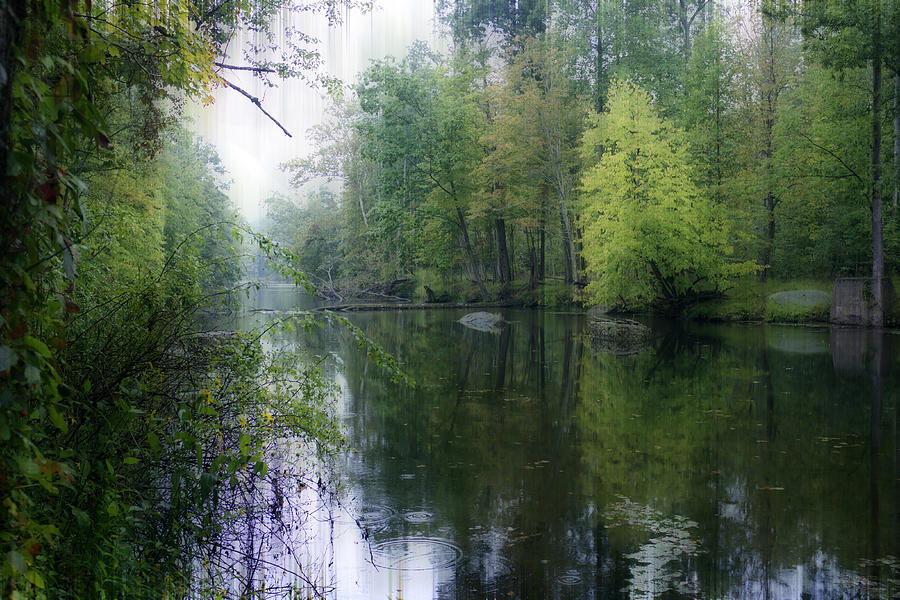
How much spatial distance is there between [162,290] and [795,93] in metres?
30.4

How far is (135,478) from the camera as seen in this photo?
16.9ft

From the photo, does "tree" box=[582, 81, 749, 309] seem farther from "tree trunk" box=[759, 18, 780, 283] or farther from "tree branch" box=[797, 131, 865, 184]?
"tree branch" box=[797, 131, 865, 184]

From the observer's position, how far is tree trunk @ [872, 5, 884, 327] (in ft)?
73.0

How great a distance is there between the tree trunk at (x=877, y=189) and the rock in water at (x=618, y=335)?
7.85 m

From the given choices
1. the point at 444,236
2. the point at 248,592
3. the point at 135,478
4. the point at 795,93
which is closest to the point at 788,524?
the point at 248,592

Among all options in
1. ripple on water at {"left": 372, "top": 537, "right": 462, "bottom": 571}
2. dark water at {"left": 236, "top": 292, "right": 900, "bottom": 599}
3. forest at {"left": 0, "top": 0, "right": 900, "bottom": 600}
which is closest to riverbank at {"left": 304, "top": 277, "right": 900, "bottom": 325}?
forest at {"left": 0, "top": 0, "right": 900, "bottom": 600}

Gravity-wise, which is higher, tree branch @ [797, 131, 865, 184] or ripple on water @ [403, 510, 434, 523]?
tree branch @ [797, 131, 865, 184]

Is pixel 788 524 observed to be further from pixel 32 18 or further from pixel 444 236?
pixel 444 236

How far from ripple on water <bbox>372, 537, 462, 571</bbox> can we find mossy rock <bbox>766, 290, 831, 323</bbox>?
23515 mm

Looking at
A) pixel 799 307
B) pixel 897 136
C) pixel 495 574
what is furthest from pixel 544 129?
pixel 495 574

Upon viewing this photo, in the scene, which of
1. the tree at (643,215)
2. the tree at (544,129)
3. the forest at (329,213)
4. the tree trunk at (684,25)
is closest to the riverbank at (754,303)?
the forest at (329,213)

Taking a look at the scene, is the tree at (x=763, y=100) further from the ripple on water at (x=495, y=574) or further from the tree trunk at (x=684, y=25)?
the ripple on water at (x=495, y=574)

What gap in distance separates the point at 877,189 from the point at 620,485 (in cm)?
2108

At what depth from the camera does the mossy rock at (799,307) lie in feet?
83.0
